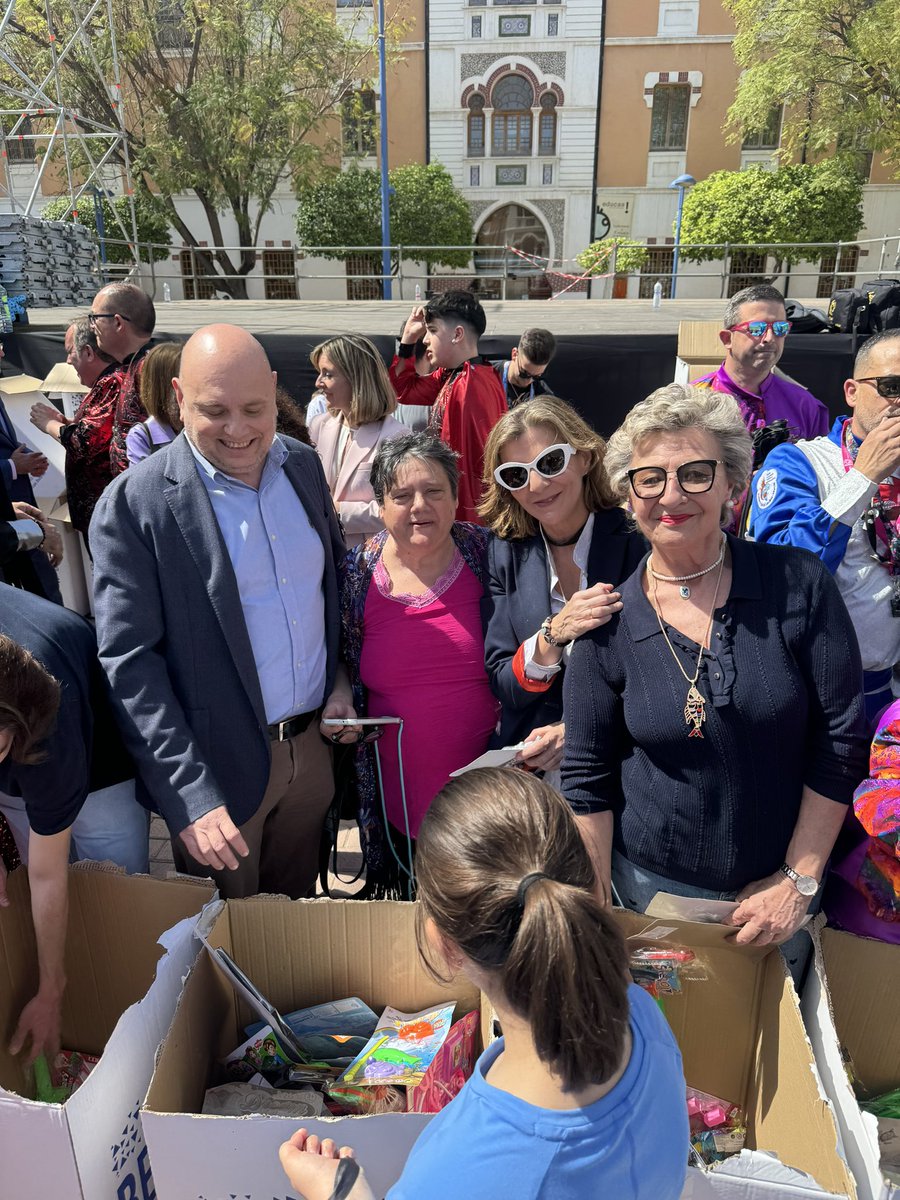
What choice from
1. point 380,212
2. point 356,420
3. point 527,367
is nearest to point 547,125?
point 380,212

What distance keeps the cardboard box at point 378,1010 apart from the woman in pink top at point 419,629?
48 centimetres

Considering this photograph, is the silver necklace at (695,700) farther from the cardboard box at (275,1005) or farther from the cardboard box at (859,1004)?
the cardboard box at (275,1005)

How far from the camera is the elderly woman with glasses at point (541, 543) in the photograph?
193cm

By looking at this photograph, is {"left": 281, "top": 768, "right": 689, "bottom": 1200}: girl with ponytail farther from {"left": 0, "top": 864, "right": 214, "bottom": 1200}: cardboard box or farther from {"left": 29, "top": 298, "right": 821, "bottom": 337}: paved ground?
{"left": 29, "top": 298, "right": 821, "bottom": 337}: paved ground

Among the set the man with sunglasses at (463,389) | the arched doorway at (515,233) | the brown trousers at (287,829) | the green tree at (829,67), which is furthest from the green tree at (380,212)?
the brown trousers at (287,829)

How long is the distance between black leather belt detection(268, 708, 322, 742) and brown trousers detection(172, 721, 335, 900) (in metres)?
0.02

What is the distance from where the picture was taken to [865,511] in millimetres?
1899

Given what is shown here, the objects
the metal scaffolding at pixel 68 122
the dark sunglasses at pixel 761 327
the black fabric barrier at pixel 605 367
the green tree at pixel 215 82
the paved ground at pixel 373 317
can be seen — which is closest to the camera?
the dark sunglasses at pixel 761 327

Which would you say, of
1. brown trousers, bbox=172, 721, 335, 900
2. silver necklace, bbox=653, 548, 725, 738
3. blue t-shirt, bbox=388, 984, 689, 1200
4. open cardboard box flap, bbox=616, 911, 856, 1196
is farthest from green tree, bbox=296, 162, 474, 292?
A: blue t-shirt, bbox=388, 984, 689, 1200

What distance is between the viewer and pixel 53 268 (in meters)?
9.29

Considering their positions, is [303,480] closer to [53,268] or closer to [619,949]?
[619,949]

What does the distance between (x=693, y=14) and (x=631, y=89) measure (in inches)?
113

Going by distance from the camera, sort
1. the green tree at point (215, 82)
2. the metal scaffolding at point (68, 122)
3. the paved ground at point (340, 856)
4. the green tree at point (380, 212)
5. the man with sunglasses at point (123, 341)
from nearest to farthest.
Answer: the paved ground at point (340, 856)
the man with sunglasses at point (123, 341)
the metal scaffolding at point (68, 122)
the green tree at point (215, 82)
the green tree at point (380, 212)

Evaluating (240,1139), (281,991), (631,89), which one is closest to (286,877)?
(281,991)
